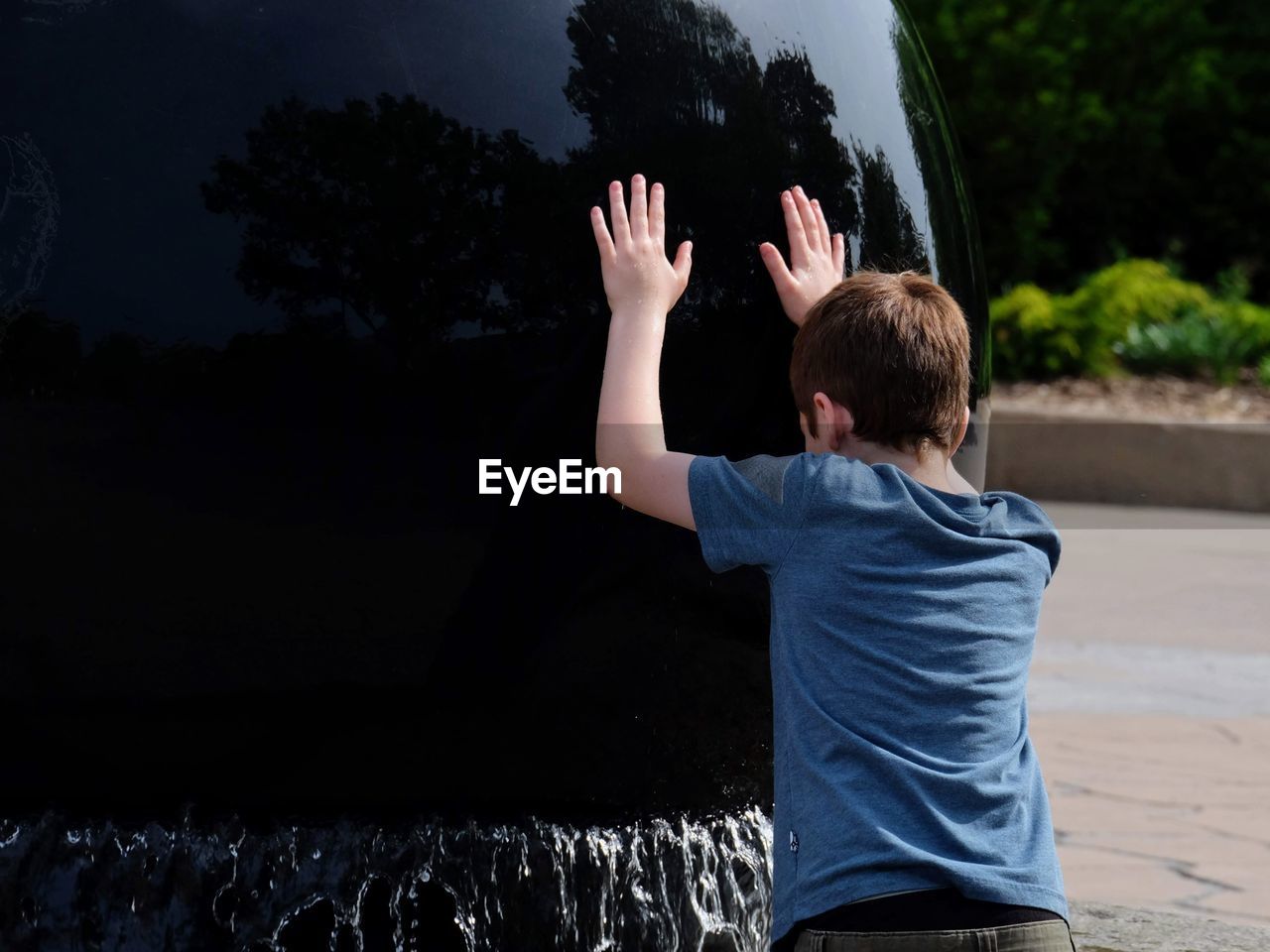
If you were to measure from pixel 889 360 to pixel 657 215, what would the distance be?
34cm

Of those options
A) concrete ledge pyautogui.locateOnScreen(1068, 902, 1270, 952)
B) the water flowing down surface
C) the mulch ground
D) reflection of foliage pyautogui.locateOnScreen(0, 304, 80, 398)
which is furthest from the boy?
the mulch ground

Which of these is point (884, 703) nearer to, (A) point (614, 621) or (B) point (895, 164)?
(A) point (614, 621)

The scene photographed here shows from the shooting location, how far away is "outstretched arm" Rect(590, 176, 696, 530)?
1.94 metres

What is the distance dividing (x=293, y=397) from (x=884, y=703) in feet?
2.45

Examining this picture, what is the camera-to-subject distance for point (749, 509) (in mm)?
1888

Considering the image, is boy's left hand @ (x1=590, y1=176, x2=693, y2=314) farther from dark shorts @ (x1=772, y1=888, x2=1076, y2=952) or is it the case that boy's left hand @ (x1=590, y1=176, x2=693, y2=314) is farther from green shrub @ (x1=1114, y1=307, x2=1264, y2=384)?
green shrub @ (x1=1114, y1=307, x2=1264, y2=384)

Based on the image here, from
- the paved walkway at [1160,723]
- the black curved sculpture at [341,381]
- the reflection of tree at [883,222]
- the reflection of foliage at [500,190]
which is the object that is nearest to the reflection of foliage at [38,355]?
the black curved sculpture at [341,381]

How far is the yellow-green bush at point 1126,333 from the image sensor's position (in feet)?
36.1

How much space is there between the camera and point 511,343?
6.41ft

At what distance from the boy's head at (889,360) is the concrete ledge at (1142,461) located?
26.4ft

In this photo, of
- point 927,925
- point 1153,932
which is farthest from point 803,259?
point 1153,932

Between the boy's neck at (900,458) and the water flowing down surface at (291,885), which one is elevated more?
the boy's neck at (900,458)

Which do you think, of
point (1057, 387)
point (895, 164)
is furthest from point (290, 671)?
point (1057, 387)

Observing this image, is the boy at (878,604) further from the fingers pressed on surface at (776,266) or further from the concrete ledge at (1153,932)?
the concrete ledge at (1153,932)
